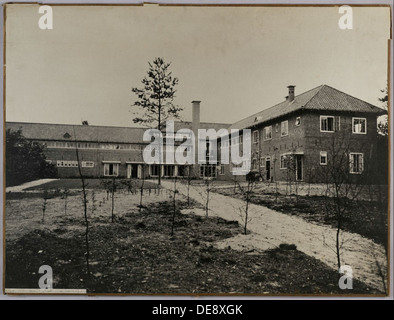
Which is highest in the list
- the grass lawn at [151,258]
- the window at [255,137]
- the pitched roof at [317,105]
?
the pitched roof at [317,105]

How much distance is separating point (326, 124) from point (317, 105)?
0.37 metres

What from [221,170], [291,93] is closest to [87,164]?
[221,170]

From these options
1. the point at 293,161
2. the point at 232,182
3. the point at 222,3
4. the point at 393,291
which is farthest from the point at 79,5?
the point at 393,291

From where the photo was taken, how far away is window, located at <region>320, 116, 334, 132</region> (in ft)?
12.8

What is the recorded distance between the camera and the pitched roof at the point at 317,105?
11.6 ft

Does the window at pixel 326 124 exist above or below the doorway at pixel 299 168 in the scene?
above

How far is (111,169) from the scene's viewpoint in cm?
384

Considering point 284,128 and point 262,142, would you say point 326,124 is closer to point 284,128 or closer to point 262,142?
point 284,128

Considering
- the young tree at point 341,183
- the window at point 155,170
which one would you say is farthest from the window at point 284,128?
the window at point 155,170

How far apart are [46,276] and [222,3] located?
4.15 m

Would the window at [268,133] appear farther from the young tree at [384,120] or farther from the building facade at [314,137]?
the young tree at [384,120]

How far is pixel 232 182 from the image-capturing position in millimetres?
3629

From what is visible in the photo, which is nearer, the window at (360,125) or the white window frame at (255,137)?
the window at (360,125)

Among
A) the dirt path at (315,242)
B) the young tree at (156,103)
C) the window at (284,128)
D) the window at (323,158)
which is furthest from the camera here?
the window at (284,128)
